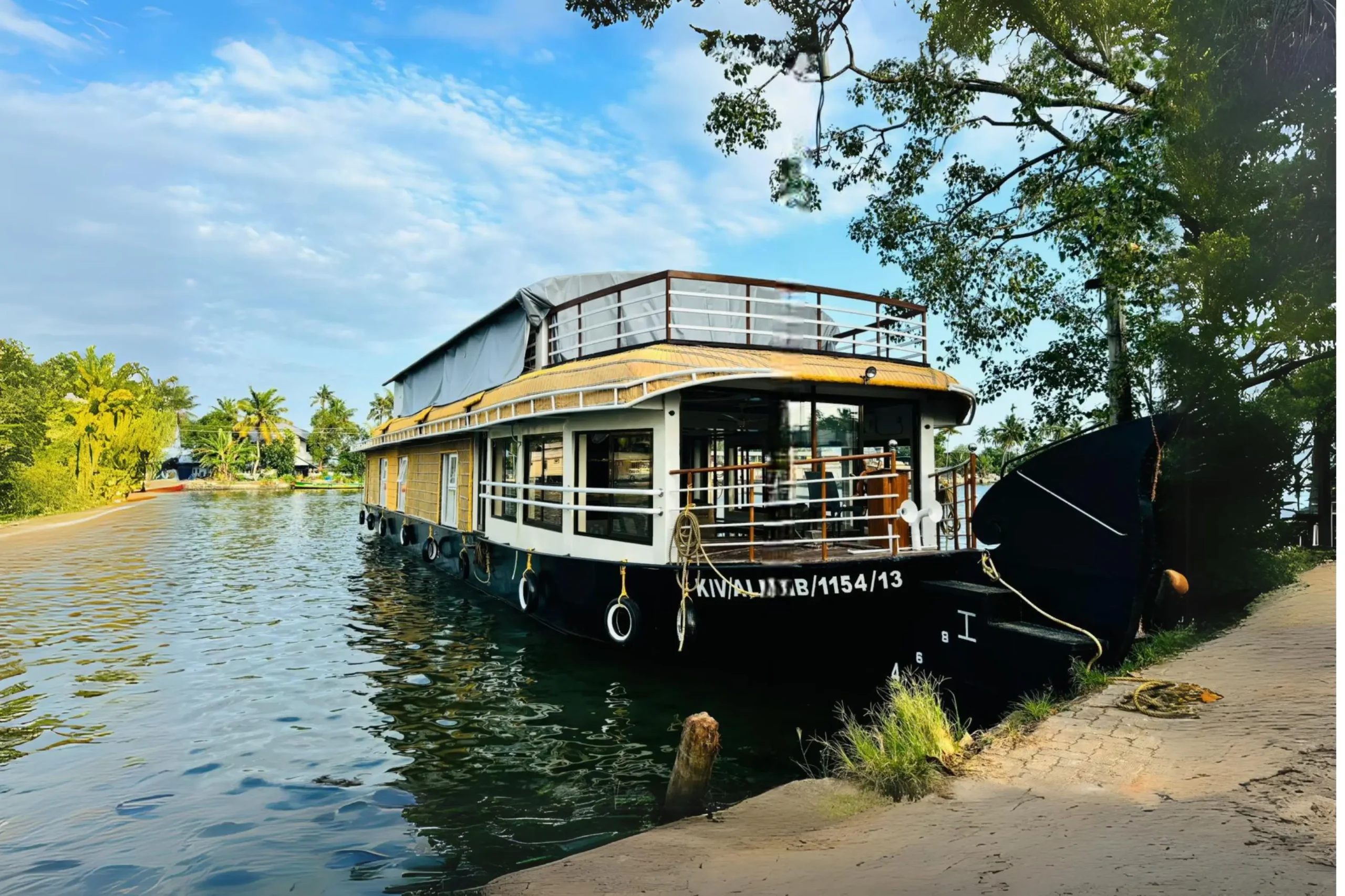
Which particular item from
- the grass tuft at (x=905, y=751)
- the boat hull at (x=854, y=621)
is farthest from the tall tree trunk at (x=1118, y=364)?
the grass tuft at (x=905, y=751)

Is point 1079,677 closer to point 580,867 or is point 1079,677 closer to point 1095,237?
point 580,867

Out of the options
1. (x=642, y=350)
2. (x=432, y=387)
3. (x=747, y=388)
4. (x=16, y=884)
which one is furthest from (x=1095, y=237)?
(x=432, y=387)

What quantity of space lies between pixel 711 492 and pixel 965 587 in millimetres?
3310

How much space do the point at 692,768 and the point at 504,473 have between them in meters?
6.99

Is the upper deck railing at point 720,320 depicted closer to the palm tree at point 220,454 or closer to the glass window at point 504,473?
the glass window at point 504,473

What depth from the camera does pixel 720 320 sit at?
1195 centimetres

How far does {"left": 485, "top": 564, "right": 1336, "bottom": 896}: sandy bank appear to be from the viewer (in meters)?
3.54

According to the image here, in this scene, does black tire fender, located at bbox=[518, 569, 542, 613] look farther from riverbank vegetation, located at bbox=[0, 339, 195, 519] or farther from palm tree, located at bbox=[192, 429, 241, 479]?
palm tree, located at bbox=[192, 429, 241, 479]

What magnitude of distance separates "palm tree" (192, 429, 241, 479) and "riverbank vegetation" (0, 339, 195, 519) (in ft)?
44.3

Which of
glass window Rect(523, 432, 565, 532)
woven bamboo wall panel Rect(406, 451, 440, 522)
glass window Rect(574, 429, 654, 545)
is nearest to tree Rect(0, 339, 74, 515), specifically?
woven bamboo wall panel Rect(406, 451, 440, 522)

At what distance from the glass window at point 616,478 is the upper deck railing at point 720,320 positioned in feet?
4.02

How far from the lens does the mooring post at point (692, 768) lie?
198 inches

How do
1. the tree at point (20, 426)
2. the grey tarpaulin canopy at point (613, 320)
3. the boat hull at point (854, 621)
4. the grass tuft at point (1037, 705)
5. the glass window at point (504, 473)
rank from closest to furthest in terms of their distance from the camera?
the grass tuft at point (1037, 705)
the boat hull at point (854, 621)
the grey tarpaulin canopy at point (613, 320)
the glass window at point (504, 473)
the tree at point (20, 426)

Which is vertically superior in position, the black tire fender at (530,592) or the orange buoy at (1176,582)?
the orange buoy at (1176,582)
